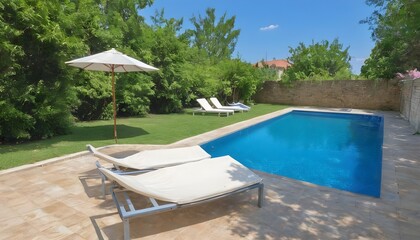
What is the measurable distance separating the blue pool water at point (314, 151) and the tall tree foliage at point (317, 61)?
1045cm

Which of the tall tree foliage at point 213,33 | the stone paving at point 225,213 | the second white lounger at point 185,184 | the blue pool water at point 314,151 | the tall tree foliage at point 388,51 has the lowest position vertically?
the blue pool water at point 314,151

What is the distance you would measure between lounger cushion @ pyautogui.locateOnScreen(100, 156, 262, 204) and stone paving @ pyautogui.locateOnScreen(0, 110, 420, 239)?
→ 1.27 feet

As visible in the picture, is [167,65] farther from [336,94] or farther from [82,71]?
[336,94]

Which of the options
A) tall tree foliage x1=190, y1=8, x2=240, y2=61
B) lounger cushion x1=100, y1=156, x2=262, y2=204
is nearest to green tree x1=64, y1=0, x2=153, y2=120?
lounger cushion x1=100, y1=156, x2=262, y2=204

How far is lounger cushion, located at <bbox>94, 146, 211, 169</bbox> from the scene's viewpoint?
4232 mm

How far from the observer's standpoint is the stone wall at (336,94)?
57.1 ft

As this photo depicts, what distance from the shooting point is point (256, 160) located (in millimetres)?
7254

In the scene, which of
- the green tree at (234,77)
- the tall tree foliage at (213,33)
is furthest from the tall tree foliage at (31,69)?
the tall tree foliage at (213,33)

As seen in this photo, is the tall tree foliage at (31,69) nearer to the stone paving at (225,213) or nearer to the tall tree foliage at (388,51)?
the stone paving at (225,213)

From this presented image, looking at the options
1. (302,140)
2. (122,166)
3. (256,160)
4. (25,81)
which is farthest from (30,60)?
(302,140)

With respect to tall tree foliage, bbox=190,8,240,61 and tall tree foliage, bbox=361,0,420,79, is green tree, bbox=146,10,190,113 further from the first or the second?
tall tree foliage, bbox=190,8,240,61

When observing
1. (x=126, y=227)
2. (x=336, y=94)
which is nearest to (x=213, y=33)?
(x=336, y=94)

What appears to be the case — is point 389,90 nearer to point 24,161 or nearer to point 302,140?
point 302,140

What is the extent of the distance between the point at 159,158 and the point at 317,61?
22.7 m
